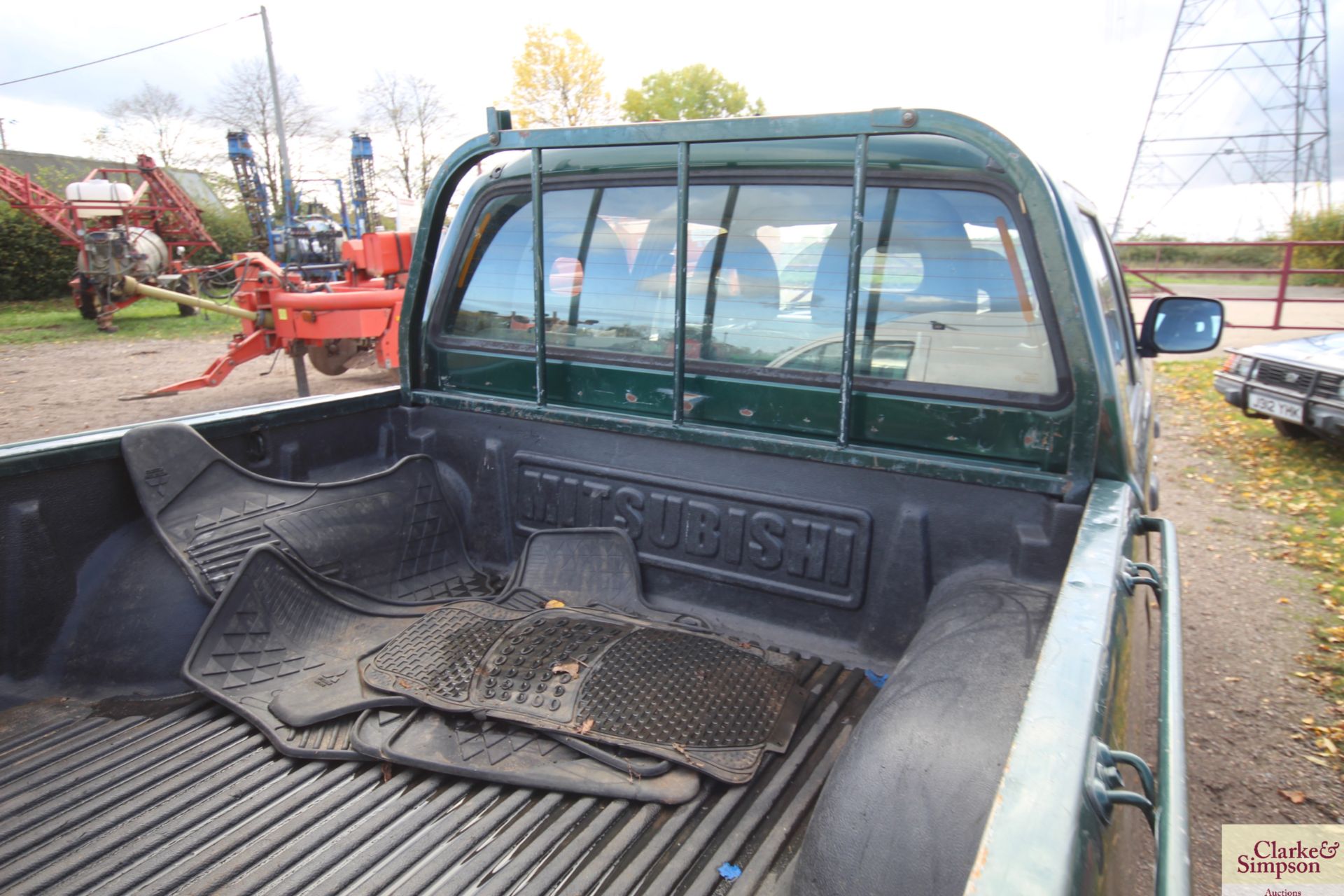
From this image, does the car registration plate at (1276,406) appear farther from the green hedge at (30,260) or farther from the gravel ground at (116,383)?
the green hedge at (30,260)

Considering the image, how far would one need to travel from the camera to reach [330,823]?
180 cm

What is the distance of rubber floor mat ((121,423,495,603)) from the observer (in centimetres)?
235

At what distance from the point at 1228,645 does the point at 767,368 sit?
3.24 metres

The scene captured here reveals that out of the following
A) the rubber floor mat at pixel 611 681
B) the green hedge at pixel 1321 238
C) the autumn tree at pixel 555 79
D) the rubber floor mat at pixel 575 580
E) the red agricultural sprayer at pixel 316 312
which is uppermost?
the autumn tree at pixel 555 79

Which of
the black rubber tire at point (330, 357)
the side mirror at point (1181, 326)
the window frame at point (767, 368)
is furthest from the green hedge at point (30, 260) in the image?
the side mirror at point (1181, 326)

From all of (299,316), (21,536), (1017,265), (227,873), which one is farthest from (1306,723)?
(299,316)

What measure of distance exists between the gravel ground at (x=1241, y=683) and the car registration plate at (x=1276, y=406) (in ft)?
3.58

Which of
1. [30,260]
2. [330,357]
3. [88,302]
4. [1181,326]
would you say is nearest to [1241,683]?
[1181,326]

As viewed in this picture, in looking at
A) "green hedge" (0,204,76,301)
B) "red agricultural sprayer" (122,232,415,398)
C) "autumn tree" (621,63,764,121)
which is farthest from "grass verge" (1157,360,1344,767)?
"autumn tree" (621,63,764,121)

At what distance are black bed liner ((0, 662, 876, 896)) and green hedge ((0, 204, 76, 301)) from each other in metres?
23.6

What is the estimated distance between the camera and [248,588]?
2328mm

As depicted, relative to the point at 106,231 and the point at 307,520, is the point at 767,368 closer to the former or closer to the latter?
the point at 307,520

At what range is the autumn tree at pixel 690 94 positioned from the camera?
4278 centimetres

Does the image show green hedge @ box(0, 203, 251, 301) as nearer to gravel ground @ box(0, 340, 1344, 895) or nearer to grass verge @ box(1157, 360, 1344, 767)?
gravel ground @ box(0, 340, 1344, 895)
